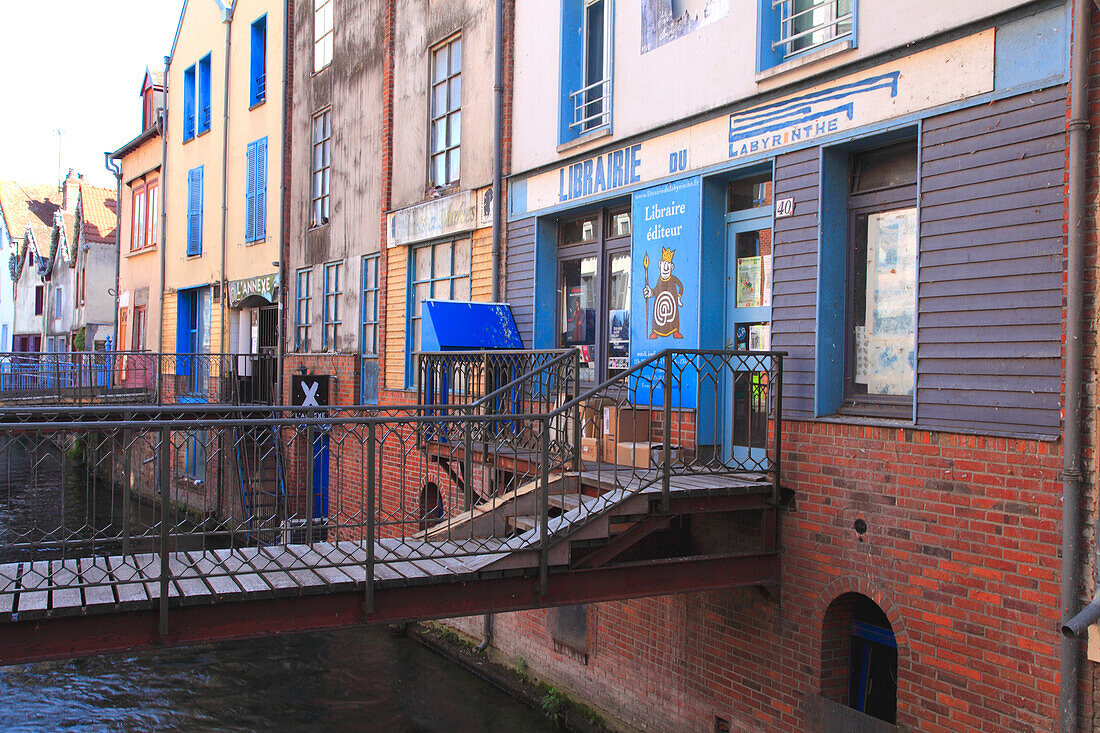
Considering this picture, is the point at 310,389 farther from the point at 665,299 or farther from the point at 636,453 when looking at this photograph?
the point at 636,453

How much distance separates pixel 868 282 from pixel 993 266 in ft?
3.92

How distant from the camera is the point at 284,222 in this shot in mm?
16750

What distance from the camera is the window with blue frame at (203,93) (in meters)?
20.9

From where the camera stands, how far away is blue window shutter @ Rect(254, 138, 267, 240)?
58.0 ft

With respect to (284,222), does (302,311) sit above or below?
below

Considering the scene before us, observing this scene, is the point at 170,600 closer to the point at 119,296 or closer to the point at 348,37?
the point at 348,37

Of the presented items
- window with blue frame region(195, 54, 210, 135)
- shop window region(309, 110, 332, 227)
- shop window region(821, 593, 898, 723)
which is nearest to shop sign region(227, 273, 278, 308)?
shop window region(309, 110, 332, 227)

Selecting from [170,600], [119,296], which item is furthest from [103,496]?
[170,600]

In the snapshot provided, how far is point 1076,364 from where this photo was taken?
16.5 feet

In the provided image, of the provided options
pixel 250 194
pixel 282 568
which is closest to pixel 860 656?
pixel 282 568

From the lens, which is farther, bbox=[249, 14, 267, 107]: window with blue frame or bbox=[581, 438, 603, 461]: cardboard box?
bbox=[249, 14, 267, 107]: window with blue frame

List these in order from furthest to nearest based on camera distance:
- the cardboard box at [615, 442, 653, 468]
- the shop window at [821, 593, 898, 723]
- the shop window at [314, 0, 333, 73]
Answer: the shop window at [314, 0, 333, 73] < the cardboard box at [615, 442, 653, 468] < the shop window at [821, 593, 898, 723]

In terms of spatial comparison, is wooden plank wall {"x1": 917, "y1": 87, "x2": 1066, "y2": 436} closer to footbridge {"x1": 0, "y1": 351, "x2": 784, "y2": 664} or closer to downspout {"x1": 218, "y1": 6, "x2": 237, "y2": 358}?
footbridge {"x1": 0, "y1": 351, "x2": 784, "y2": 664}

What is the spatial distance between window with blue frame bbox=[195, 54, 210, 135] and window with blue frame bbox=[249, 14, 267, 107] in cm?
312
